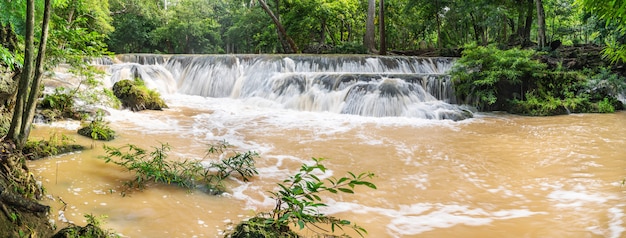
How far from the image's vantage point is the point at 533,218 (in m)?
3.21

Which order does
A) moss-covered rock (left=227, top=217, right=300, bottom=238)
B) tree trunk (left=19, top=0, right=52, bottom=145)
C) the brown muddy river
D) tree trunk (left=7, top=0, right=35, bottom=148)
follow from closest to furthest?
1. moss-covered rock (left=227, top=217, right=300, bottom=238)
2. tree trunk (left=7, top=0, right=35, bottom=148)
3. tree trunk (left=19, top=0, right=52, bottom=145)
4. the brown muddy river

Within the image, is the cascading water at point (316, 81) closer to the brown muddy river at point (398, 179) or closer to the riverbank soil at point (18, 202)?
the brown muddy river at point (398, 179)

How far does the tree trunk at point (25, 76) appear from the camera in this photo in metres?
2.54

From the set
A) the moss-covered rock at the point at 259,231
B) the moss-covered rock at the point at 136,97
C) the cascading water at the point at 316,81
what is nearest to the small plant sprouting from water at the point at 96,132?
the moss-covered rock at the point at 136,97

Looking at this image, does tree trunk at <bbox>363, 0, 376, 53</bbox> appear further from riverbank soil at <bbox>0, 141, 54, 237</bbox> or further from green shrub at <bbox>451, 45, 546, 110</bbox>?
riverbank soil at <bbox>0, 141, 54, 237</bbox>

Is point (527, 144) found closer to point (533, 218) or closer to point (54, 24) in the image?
point (533, 218)

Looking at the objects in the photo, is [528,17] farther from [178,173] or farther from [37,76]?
[37,76]

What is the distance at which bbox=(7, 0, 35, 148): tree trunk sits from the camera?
2545 millimetres

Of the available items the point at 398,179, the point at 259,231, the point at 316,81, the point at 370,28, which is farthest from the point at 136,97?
the point at 370,28

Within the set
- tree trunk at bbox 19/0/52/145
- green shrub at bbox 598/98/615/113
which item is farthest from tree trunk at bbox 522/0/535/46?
tree trunk at bbox 19/0/52/145

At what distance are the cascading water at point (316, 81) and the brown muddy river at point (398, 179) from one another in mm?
2381

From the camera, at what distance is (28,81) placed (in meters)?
2.66

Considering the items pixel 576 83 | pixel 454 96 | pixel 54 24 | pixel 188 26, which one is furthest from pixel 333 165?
pixel 188 26

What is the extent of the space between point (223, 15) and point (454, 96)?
111 feet
